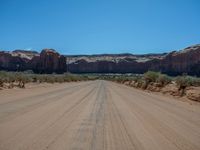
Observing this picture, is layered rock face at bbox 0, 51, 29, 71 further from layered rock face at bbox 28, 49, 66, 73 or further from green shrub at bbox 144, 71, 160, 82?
green shrub at bbox 144, 71, 160, 82

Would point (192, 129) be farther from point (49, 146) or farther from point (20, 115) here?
point (20, 115)

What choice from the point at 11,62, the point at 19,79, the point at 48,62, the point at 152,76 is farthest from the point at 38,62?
the point at 152,76

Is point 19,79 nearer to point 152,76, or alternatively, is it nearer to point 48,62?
point 152,76

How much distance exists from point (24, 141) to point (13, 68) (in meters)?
174

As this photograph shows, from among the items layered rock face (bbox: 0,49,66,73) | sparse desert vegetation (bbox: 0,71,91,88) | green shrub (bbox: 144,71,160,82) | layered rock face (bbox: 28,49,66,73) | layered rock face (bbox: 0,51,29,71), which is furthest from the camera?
layered rock face (bbox: 0,51,29,71)

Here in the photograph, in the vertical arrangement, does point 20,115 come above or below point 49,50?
below

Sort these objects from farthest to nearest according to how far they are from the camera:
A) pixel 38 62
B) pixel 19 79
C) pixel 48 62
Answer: pixel 38 62
pixel 48 62
pixel 19 79

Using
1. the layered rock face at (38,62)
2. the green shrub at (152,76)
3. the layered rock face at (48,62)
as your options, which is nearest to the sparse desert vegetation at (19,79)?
the green shrub at (152,76)

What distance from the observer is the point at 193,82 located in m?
41.1

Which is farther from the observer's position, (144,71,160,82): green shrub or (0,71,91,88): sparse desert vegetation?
(144,71,160,82): green shrub

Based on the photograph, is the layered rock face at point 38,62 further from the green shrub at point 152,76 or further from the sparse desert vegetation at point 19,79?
the green shrub at point 152,76

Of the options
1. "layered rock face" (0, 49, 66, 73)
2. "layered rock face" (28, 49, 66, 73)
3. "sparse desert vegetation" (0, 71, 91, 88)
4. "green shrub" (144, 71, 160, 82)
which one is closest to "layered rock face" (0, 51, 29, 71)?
"layered rock face" (0, 49, 66, 73)

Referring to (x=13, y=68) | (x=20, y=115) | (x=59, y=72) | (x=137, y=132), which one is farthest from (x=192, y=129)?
(x=13, y=68)

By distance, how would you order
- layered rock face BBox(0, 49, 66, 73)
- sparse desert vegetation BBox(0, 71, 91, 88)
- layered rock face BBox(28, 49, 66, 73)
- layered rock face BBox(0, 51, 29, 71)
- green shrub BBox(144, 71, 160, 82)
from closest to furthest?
1. sparse desert vegetation BBox(0, 71, 91, 88)
2. green shrub BBox(144, 71, 160, 82)
3. layered rock face BBox(28, 49, 66, 73)
4. layered rock face BBox(0, 49, 66, 73)
5. layered rock face BBox(0, 51, 29, 71)
